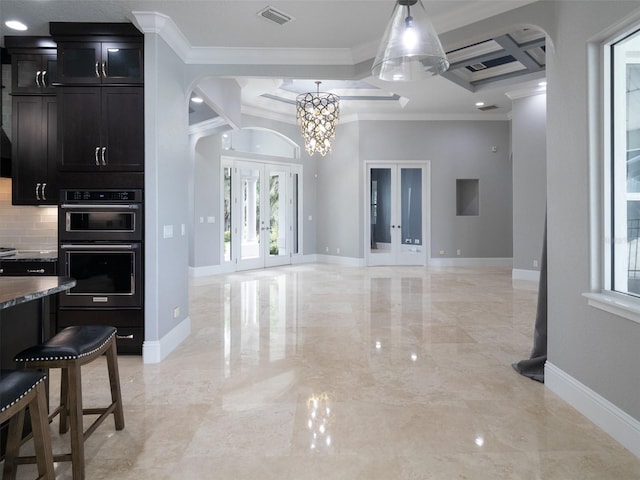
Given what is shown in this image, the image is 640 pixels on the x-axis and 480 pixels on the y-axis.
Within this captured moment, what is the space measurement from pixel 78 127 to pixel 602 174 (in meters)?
4.14

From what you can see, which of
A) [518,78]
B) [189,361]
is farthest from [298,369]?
[518,78]

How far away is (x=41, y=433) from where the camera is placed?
1617 millimetres

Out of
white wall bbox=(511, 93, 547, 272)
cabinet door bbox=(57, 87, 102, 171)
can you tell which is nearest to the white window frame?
cabinet door bbox=(57, 87, 102, 171)

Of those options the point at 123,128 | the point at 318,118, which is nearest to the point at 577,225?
the point at 123,128

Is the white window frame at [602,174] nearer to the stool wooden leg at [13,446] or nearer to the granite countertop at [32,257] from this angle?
the stool wooden leg at [13,446]

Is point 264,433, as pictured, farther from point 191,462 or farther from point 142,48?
point 142,48

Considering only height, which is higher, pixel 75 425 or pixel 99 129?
pixel 99 129

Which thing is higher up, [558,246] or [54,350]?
[558,246]

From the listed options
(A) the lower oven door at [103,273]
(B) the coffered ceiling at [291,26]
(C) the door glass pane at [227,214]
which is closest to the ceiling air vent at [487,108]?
(B) the coffered ceiling at [291,26]

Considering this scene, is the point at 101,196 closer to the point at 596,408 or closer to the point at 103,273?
the point at 103,273

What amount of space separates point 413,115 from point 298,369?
7845mm

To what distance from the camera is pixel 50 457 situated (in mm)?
1641

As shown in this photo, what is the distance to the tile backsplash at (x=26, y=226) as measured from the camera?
14.1 ft

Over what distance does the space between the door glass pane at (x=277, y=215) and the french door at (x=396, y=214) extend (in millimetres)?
2103
